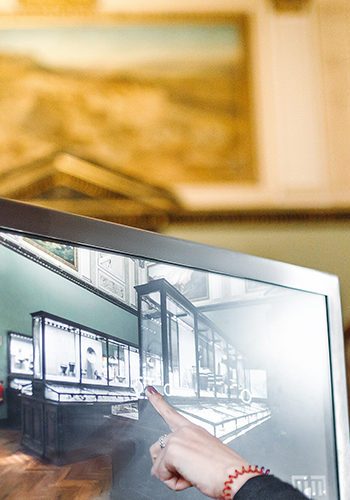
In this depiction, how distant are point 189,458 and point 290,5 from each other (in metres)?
1.39

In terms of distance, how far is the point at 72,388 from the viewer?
0.94 meters

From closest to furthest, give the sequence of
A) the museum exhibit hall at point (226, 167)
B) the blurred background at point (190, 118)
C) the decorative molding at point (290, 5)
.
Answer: the museum exhibit hall at point (226, 167) → the blurred background at point (190, 118) → the decorative molding at point (290, 5)

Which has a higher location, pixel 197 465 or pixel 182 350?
pixel 182 350

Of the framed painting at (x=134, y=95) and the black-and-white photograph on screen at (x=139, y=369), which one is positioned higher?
the framed painting at (x=134, y=95)

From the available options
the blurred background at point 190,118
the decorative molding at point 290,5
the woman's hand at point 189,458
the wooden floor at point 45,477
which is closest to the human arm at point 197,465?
the woman's hand at point 189,458

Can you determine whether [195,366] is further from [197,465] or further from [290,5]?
[290,5]

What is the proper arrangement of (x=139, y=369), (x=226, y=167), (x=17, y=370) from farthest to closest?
(x=226, y=167) → (x=139, y=369) → (x=17, y=370)

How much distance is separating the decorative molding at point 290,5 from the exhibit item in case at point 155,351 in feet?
2.97

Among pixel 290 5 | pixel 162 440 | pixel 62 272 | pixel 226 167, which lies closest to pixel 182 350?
pixel 162 440

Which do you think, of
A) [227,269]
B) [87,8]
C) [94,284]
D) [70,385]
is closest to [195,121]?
[87,8]

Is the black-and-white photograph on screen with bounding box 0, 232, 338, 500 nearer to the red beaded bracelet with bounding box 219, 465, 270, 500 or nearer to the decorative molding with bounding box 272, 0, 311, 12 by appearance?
the red beaded bracelet with bounding box 219, 465, 270, 500

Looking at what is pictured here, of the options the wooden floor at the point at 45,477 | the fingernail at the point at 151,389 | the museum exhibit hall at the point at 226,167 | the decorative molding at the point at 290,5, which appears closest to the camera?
the wooden floor at the point at 45,477

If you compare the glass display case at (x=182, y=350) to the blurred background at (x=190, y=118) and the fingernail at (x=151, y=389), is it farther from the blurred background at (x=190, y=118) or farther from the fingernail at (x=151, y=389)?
the blurred background at (x=190, y=118)

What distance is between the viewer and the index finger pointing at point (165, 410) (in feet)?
3.41
